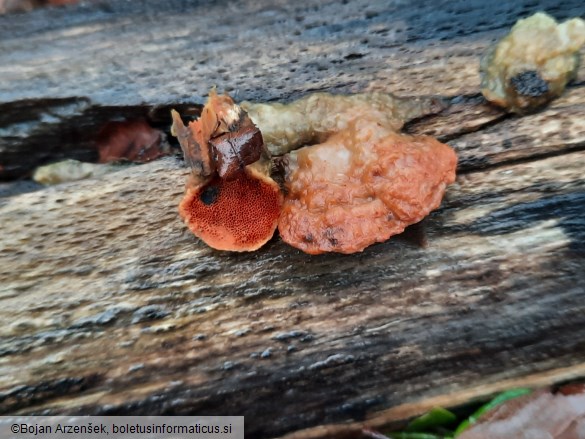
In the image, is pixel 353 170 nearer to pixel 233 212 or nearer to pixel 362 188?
pixel 362 188

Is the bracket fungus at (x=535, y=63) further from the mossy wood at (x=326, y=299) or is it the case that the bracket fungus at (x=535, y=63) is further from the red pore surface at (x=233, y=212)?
the red pore surface at (x=233, y=212)

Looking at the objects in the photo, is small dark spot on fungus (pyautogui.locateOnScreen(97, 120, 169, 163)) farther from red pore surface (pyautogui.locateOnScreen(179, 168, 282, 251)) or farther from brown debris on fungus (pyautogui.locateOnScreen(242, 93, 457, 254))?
brown debris on fungus (pyautogui.locateOnScreen(242, 93, 457, 254))

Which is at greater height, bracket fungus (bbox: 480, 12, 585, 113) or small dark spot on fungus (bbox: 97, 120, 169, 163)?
bracket fungus (bbox: 480, 12, 585, 113)

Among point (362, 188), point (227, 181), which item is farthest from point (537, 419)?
point (227, 181)

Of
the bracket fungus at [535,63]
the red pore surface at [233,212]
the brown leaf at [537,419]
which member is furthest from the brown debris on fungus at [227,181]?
the brown leaf at [537,419]

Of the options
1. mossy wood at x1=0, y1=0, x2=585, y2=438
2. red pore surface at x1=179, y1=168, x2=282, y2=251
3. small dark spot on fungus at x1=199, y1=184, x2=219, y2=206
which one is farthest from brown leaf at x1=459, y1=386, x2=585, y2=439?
small dark spot on fungus at x1=199, y1=184, x2=219, y2=206

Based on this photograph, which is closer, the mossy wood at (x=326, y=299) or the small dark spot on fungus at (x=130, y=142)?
the mossy wood at (x=326, y=299)

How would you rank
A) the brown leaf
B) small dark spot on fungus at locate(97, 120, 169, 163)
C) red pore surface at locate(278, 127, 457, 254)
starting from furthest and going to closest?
small dark spot on fungus at locate(97, 120, 169, 163), the brown leaf, red pore surface at locate(278, 127, 457, 254)
